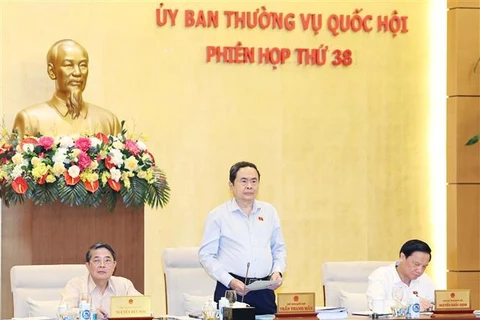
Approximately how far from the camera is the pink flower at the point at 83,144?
687 centimetres

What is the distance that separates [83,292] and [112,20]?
12.6 ft

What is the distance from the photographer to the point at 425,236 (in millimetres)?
9781

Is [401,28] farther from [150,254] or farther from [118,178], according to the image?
[118,178]

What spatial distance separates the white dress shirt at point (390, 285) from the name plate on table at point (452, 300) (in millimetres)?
181

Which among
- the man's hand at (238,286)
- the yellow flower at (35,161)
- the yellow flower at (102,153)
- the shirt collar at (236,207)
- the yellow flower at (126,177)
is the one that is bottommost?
the man's hand at (238,286)

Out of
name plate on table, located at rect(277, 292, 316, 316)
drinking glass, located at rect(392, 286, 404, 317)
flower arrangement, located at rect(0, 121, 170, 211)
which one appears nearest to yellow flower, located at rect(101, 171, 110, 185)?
flower arrangement, located at rect(0, 121, 170, 211)

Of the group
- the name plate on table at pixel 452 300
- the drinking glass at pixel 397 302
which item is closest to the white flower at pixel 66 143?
the drinking glass at pixel 397 302

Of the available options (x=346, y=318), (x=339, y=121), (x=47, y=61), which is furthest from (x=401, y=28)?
(x=346, y=318)

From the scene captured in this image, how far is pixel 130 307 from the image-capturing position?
5.38m

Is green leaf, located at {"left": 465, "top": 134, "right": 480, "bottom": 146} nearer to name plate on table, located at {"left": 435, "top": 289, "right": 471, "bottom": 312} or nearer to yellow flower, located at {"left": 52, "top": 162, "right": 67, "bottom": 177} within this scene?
name plate on table, located at {"left": 435, "top": 289, "right": 471, "bottom": 312}

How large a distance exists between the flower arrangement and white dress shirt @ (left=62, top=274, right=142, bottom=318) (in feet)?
3.08

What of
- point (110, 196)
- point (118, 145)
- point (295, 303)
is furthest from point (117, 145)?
point (295, 303)

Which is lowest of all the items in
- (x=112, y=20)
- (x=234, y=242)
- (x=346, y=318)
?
(x=346, y=318)

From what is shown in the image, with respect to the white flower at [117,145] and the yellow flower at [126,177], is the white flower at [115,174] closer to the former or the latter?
the yellow flower at [126,177]
